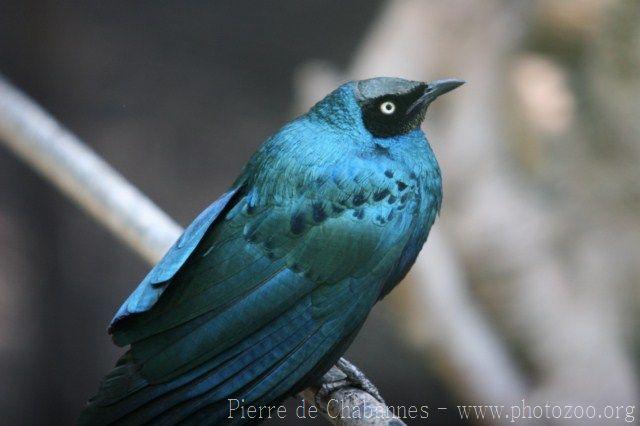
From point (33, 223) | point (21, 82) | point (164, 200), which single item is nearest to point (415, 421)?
point (164, 200)

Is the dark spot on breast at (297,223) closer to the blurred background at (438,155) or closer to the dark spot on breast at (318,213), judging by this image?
the dark spot on breast at (318,213)

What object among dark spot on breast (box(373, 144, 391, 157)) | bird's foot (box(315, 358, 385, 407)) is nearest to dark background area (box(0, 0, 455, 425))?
bird's foot (box(315, 358, 385, 407))

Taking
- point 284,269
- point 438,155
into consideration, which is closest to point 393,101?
point 284,269

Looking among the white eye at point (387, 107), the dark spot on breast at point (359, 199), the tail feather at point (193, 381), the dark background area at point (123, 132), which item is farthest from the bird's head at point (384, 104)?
the dark background area at point (123, 132)

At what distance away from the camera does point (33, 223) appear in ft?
5.95

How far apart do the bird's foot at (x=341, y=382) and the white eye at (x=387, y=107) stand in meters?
0.37

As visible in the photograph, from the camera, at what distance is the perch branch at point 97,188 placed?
1.14 meters

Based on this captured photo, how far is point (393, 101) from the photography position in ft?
3.73

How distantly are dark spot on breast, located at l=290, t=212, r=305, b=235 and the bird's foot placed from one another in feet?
0.77

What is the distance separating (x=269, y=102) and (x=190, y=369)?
89 cm

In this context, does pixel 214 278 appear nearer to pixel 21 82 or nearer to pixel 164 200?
pixel 164 200

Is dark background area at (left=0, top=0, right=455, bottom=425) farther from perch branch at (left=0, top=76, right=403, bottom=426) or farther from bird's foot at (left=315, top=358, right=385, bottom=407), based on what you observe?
bird's foot at (left=315, top=358, right=385, bottom=407)

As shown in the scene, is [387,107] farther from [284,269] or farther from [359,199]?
[284,269]

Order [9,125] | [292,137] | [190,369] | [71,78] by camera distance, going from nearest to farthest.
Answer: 1. [190,369]
2. [292,137]
3. [9,125]
4. [71,78]
